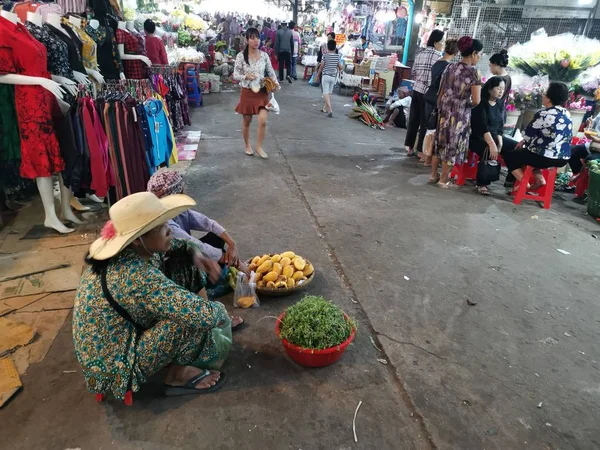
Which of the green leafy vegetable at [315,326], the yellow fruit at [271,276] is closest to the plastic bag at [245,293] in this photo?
the yellow fruit at [271,276]

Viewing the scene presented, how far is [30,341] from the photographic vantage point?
108 inches

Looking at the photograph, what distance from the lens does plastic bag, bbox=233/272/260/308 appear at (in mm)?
3119

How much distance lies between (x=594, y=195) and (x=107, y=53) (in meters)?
6.84

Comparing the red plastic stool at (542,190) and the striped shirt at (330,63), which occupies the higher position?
the striped shirt at (330,63)

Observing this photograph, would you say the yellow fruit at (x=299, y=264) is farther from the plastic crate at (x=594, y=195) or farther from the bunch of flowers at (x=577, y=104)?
the bunch of flowers at (x=577, y=104)

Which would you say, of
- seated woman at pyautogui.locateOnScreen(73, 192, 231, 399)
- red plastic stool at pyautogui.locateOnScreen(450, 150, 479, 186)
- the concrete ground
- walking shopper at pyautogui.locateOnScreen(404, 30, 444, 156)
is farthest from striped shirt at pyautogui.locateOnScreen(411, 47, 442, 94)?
seated woman at pyautogui.locateOnScreen(73, 192, 231, 399)

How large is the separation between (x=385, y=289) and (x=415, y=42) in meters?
10.8

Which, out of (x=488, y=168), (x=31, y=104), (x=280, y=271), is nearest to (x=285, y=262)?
(x=280, y=271)

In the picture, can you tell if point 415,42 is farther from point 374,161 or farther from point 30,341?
point 30,341

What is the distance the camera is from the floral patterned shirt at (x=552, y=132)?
5004 mm

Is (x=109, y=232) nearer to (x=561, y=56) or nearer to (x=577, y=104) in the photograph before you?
(x=561, y=56)

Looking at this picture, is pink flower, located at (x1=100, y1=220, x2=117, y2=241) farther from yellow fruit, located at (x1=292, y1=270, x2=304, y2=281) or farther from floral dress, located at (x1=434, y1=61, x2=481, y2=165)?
floral dress, located at (x1=434, y1=61, x2=481, y2=165)

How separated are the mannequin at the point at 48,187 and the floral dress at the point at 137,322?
7.91 ft

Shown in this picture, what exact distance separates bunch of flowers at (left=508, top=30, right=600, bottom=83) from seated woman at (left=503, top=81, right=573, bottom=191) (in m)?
1.57
